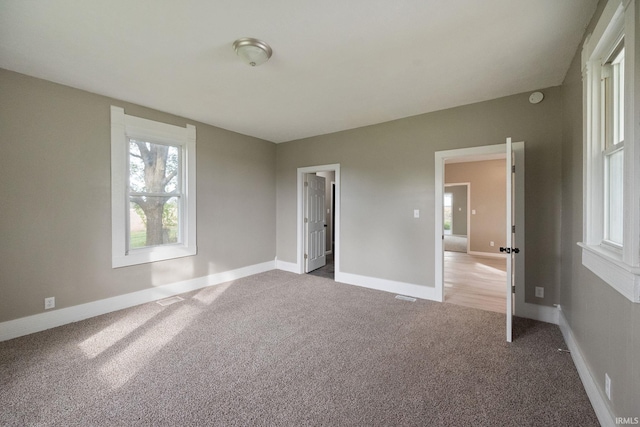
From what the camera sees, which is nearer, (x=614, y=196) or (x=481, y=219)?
(x=614, y=196)

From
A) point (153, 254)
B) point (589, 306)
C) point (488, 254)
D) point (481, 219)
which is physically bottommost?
point (488, 254)

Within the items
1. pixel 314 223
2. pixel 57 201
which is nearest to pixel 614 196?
pixel 314 223

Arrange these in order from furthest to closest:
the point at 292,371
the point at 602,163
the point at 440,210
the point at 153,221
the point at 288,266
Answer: the point at 288,266
the point at 153,221
the point at 440,210
the point at 292,371
the point at 602,163

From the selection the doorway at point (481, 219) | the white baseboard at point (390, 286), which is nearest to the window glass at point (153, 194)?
the white baseboard at point (390, 286)

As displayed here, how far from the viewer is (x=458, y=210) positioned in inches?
386

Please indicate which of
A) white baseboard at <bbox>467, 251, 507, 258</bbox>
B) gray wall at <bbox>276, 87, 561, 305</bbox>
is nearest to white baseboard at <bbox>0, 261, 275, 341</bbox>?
gray wall at <bbox>276, 87, 561, 305</bbox>

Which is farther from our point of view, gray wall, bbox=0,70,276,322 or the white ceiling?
gray wall, bbox=0,70,276,322

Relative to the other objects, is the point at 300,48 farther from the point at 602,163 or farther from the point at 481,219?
the point at 481,219

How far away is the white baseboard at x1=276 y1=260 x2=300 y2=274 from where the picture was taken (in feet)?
Answer: 16.6

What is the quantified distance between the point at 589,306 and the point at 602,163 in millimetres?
995

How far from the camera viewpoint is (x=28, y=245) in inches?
102

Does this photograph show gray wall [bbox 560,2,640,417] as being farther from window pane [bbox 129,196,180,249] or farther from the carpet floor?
window pane [bbox 129,196,180,249]

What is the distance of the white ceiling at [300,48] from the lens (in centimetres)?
173

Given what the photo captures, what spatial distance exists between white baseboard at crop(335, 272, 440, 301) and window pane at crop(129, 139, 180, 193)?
300cm
